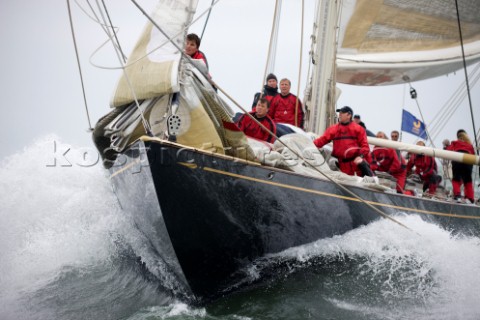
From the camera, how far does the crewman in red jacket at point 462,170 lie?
8998 millimetres

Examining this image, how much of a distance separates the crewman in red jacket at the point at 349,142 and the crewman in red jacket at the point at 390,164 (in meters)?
2.41

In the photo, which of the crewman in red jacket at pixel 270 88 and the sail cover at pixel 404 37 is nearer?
the crewman in red jacket at pixel 270 88

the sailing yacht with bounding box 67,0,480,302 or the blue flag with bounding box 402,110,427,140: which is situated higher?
the blue flag with bounding box 402,110,427,140

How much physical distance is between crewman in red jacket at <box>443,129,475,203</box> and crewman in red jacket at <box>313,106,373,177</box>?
328 centimetres

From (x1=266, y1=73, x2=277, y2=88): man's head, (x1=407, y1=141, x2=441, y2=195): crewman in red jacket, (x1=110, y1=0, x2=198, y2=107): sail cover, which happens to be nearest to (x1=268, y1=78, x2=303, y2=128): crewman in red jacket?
(x1=266, y1=73, x2=277, y2=88): man's head

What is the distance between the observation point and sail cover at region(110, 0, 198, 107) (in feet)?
14.7

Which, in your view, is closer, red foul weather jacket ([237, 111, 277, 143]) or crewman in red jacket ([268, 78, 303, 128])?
red foul weather jacket ([237, 111, 277, 143])

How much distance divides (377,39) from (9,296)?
28.1 feet

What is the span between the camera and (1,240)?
5.92 meters

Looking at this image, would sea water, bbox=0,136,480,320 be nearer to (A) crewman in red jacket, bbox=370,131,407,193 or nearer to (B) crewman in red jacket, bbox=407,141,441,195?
(A) crewman in red jacket, bbox=370,131,407,193

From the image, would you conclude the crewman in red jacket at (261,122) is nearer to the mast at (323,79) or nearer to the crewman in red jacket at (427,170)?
the mast at (323,79)

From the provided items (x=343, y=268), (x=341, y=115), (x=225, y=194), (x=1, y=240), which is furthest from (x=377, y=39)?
(x=1, y=240)

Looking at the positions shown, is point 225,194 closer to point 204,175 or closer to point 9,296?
point 204,175

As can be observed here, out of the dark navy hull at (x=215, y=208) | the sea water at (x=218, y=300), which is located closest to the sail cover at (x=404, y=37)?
the sea water at (x=218, y=300)
